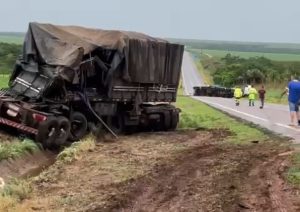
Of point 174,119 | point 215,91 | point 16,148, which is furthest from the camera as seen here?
point 215,91

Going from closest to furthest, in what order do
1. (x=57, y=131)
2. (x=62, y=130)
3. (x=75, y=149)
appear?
(x=75, y=149) → (x=57, y=131) → (x=62, y=130)

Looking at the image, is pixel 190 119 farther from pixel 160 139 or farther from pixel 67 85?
pixel 67 85

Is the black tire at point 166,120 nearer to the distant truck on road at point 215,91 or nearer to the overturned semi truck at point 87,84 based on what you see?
the overturned semi truck at point 87,84

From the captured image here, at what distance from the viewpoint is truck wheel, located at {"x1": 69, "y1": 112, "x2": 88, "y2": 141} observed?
1916 centimetres

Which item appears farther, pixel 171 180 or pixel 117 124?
pixel 117 124

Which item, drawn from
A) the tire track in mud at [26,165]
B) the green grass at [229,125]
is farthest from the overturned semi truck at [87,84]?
the green grass at [229,125]

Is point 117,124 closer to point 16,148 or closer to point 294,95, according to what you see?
point 294,95

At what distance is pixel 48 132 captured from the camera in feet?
57.7

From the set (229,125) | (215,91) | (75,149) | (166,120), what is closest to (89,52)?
(75,149)

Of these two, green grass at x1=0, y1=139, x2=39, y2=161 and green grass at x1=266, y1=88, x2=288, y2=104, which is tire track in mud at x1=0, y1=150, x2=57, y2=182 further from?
green grass at x1=266, y1=88, x2=288, y2=104

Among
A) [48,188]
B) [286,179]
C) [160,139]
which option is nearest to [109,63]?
[160,139]

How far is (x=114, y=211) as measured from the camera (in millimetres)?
9914

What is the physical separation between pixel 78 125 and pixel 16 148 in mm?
3628

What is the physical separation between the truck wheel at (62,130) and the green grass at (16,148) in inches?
40.6
